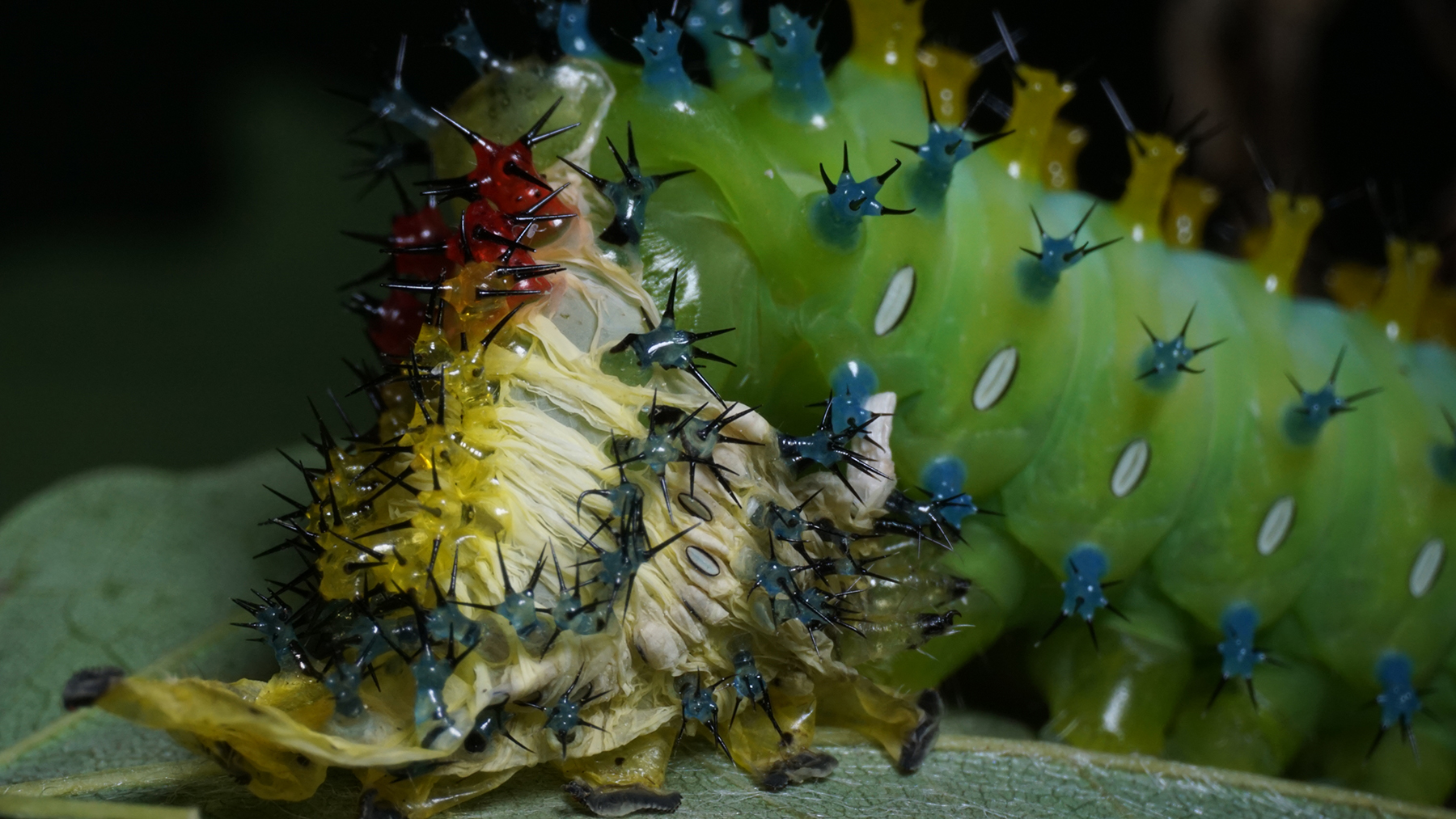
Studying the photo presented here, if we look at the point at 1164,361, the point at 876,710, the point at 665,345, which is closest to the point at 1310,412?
the point at 1164,361

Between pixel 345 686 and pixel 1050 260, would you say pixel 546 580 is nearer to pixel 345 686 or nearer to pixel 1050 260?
pixel 345 686

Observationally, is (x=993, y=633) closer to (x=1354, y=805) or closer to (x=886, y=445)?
(x=886, y=445)

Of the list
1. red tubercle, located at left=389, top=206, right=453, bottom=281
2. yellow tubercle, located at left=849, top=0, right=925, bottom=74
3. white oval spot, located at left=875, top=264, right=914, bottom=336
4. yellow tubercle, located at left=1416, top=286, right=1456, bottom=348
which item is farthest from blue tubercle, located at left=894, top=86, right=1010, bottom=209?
yellow tubercle, located at left=1416, top=286, right=1456, bottom=348

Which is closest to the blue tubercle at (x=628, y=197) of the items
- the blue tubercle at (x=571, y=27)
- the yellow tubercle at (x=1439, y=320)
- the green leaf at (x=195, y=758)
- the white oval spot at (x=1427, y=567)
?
the blue tubercle at (x=571, y=27)

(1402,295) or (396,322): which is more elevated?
(1402,295)

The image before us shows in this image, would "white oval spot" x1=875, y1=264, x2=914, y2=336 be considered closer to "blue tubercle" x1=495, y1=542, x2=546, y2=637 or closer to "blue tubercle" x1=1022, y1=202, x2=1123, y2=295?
"blue tubercle" x1=1022, y1=202, x2=1123, y2=295

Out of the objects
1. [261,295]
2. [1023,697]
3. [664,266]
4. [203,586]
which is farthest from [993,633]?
[261,295]
